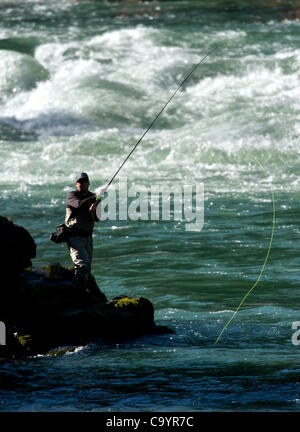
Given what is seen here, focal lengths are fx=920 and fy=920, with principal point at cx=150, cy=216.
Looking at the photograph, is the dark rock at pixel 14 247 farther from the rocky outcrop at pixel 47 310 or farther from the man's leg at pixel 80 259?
the man's leg at pixel 80 259

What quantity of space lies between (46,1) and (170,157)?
68.3 ft

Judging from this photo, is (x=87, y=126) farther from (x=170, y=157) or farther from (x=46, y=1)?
(x=46, y=1)

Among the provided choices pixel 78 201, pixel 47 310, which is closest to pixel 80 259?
pixel 78 201

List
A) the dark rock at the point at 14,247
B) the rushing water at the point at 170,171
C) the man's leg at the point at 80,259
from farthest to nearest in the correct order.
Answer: the man's leg at the point at 80,259 < the dark rock at the point at 14,247 < the rushing water at the point at 170,171

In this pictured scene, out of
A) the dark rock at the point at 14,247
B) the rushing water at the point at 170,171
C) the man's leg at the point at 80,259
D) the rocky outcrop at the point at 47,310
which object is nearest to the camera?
the rushing water at the point at 170,171

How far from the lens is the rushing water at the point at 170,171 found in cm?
779

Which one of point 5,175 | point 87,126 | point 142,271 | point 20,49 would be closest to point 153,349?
point 142,271

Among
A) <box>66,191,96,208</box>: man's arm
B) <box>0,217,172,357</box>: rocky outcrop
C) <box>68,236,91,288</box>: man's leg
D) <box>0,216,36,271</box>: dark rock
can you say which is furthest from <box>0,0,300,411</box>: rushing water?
<box>66,191,96,208</box>: man's arm

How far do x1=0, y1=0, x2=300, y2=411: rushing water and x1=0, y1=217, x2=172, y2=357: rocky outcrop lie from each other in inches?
7.6

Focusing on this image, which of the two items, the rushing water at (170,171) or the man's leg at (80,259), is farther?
the man's leg at (80,259)

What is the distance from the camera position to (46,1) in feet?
128

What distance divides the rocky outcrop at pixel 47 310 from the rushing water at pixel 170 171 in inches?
7.6

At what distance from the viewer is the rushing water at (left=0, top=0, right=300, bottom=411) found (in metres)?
7.79

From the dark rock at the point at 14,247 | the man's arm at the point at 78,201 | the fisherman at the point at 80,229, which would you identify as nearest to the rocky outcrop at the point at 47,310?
the dark rock at the point at 14,247
